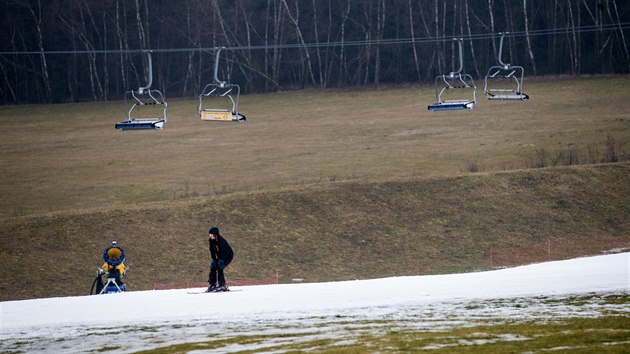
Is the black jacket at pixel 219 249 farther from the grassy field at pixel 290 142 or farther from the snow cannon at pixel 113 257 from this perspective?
the grassy field at pixel 290 142

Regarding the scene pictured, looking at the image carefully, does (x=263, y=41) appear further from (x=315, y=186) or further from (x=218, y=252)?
(x=218, y=252)

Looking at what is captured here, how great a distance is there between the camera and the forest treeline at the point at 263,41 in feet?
334

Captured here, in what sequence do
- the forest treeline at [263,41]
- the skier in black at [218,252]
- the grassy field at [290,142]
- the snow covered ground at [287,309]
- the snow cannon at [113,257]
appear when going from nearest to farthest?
the snow covered ground at [287,309]
the skier in black at [218,252]
the snow cannon at [113,257]
the grassy field at [290,142]
the forest treeline at [263,41]

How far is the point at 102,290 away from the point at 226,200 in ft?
75.4

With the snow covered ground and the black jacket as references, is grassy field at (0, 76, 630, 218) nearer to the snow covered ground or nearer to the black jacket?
the black jacket

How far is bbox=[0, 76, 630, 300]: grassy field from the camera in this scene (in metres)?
51.5

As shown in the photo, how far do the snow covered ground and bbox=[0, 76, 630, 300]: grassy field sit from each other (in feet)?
49.8

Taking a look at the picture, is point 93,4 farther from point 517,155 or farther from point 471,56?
point 517,155

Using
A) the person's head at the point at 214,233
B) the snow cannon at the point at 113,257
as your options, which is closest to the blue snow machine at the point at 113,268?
the snow cannon at the point at 113,257

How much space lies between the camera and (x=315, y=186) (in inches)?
2454

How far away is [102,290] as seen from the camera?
3600 centimetres

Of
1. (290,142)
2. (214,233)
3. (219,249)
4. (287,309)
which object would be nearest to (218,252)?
(219,249)

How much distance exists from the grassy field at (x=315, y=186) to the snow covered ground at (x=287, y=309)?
15.2 m

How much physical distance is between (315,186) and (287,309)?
33.8 m
